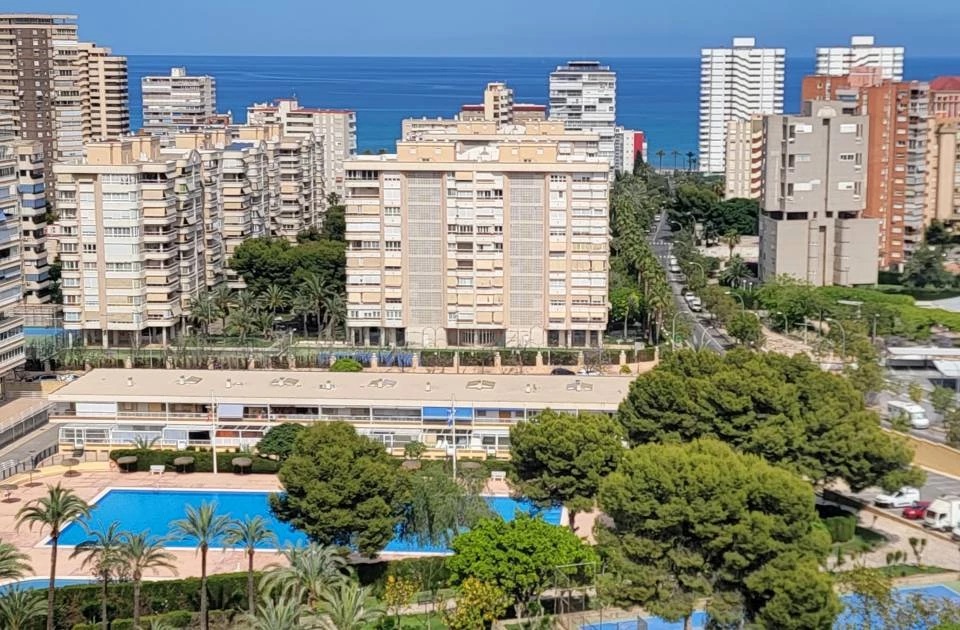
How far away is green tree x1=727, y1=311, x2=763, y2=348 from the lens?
4688 cm

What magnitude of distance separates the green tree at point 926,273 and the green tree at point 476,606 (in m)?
40.7

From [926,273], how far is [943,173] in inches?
455

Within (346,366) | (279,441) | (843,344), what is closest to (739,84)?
(843,344)

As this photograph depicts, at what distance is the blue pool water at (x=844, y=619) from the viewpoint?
23016mm

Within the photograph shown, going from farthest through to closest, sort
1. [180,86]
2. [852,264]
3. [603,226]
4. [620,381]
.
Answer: [180,86] < [852,264] < [603,226] < [620,381]

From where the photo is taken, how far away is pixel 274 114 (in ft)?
269

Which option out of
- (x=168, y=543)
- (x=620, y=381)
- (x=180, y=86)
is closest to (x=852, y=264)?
(x=620, y=381)

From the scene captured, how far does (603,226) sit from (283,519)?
2352 centimetres

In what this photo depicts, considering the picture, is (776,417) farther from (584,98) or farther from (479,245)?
(584,98)

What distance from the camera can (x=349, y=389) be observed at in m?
36.6

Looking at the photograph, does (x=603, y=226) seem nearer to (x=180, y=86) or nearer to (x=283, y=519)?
(x=283, y=519)

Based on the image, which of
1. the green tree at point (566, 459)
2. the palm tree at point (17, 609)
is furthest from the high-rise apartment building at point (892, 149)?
the palm tree at point (17, 609)

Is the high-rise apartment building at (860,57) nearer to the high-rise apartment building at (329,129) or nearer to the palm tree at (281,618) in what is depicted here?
the high-rise apartment building at (329,129)

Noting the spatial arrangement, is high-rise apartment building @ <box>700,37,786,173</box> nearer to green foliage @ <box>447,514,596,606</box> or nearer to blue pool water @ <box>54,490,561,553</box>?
blue pool water @ <box>54,490,561,553</box>
